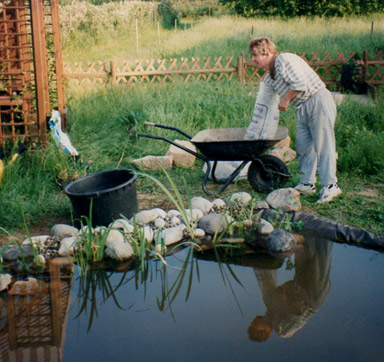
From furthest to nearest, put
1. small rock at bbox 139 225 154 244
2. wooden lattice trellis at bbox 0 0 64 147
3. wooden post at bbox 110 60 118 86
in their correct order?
wooden post at bbox 110 60 118 86, wooden lattice trellis at bbox 0 0 64 147, small rock at bbox 139 225 154 244

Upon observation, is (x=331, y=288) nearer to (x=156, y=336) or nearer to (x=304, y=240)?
(x=304, y=240)

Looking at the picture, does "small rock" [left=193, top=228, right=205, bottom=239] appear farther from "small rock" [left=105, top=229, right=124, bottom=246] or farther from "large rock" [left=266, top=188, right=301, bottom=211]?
"large rock" [left=266, top=188, right=301, bottom=211]

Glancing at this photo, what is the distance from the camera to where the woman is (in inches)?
196

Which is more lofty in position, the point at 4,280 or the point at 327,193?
the point at 327,193

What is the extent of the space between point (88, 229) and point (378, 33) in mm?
13428

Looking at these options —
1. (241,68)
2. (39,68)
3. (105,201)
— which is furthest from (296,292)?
(241,68)

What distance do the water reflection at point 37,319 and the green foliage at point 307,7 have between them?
2103 cm

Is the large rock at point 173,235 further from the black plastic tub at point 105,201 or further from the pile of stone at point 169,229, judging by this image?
the black plastic tub at point 105,201

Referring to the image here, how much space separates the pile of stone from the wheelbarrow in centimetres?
40

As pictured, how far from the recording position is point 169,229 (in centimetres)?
477

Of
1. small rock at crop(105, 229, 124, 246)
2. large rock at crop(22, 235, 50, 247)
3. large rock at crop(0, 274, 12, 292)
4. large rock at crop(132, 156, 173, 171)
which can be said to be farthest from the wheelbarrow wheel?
large rock at crop(0, 274, 12, 292)

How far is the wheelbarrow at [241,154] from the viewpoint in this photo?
5.27 meters

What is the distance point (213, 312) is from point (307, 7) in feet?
71.8

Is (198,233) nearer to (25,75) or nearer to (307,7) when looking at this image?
(25,75)
